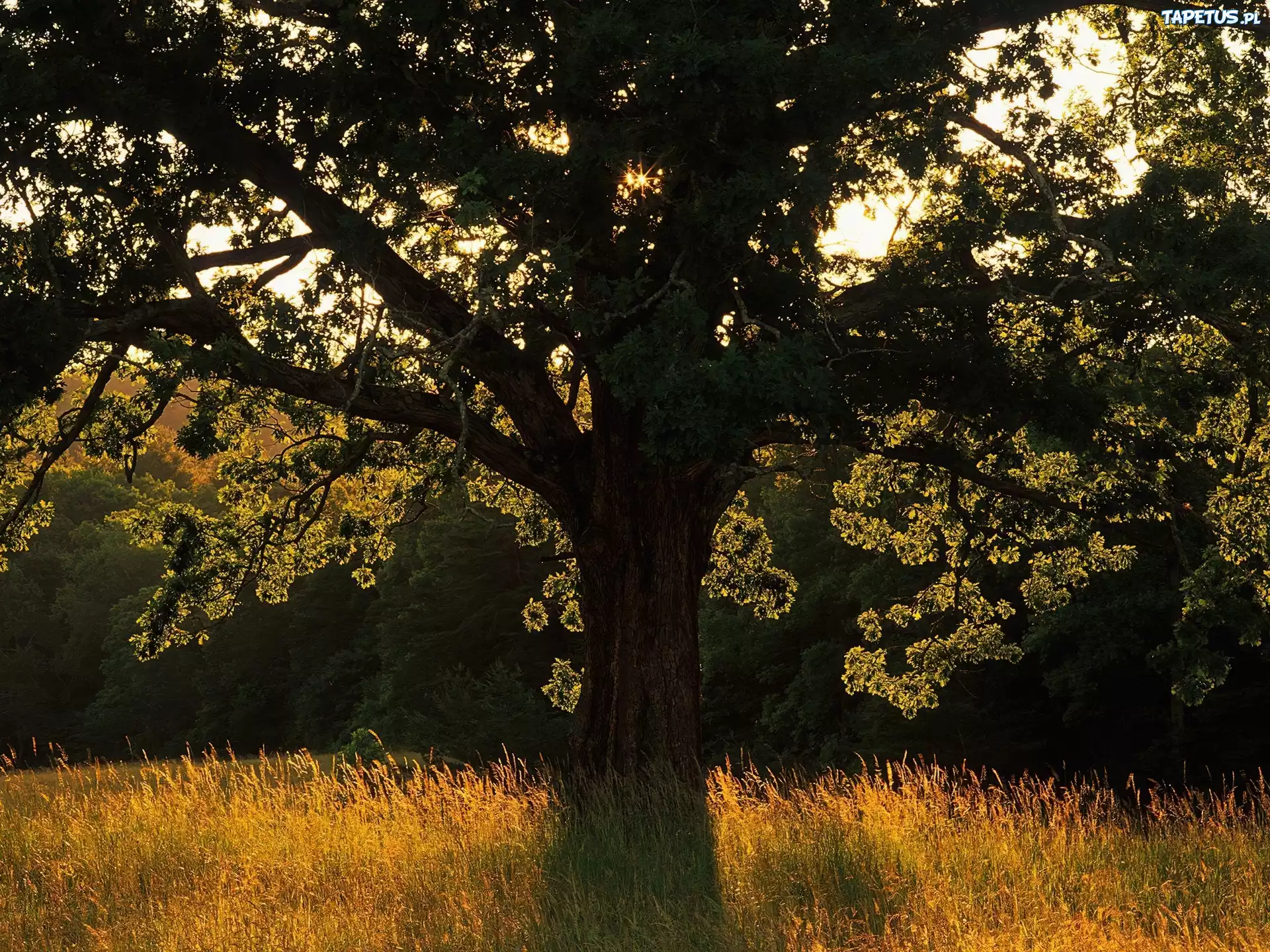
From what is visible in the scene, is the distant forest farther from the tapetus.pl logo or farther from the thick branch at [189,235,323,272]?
the tapetus.pl logo

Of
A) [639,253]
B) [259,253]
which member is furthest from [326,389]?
[639,253]

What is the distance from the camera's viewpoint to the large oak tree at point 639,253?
948 centimetres

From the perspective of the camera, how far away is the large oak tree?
9484 millimetres

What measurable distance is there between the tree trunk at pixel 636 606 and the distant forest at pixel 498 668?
2879 millimetres

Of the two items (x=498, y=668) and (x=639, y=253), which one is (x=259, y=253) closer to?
(x=639, y=253)

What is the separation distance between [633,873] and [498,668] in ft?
103

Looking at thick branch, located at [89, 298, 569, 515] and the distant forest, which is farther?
the distant forest

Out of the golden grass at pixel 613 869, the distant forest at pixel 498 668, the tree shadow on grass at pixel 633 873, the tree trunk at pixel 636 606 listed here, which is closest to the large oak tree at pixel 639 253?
the tree trunk at pixel 636 606

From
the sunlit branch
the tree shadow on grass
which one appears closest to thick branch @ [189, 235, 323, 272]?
the sunlit branch

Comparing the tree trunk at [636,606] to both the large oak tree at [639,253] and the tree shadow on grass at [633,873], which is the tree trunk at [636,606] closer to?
the large oak tree at [639,253]

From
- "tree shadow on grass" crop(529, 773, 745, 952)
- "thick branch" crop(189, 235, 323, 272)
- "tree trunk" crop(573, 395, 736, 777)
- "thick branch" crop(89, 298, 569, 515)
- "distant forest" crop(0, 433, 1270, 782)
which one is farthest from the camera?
"distant forest" crop(0, 433, 1270, 782)

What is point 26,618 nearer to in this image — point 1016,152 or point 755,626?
point 755,626

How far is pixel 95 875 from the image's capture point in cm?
854

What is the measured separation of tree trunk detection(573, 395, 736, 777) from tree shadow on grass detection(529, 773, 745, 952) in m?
0.71
